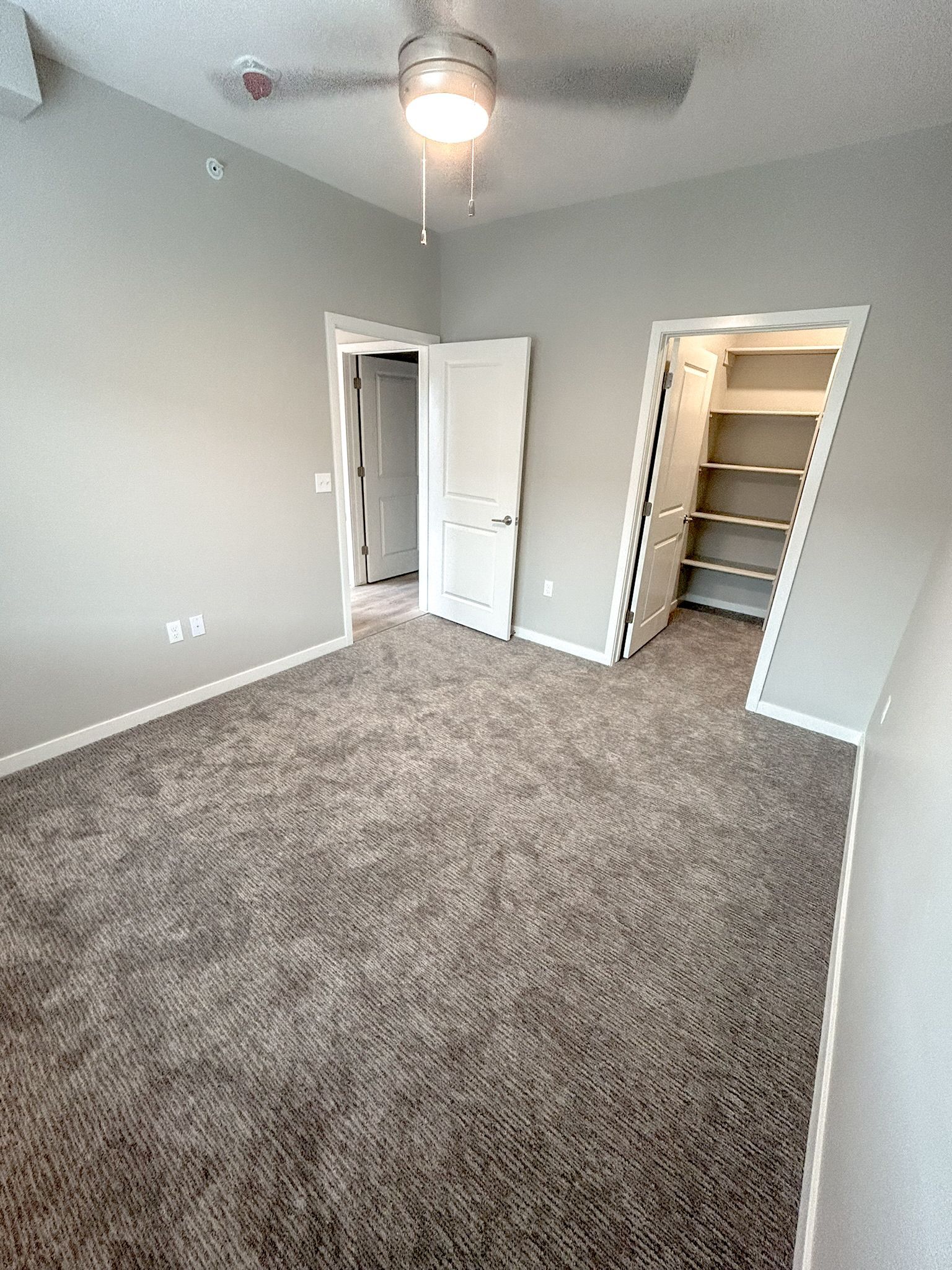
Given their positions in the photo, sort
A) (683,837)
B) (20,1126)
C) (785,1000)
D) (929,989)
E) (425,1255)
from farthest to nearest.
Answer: (683,837), (785,1000), (20,1126), (425,1255), (929,989)

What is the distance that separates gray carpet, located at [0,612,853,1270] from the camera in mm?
1021

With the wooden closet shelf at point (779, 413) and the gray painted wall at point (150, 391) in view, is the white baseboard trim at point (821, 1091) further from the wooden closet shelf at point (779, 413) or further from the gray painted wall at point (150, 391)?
the wooden closet shelf at point (779, 413)

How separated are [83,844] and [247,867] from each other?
634 millimetres

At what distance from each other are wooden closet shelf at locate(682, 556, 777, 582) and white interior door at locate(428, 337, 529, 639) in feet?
5.75

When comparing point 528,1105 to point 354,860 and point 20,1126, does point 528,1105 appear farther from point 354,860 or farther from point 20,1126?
point 20,1126

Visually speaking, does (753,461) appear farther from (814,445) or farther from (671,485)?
(814,445)

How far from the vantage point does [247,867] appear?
5.84 feet

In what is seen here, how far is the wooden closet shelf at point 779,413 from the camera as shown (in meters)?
3.78

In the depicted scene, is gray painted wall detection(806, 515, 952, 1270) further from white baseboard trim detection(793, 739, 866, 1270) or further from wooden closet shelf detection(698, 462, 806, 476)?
wooden closet shelf detection(698, 462, 806, 476)

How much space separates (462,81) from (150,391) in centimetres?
170

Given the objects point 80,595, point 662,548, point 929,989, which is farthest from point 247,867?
point 662,548

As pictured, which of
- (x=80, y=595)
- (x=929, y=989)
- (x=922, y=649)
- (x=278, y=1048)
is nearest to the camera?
(x=929, y=989)

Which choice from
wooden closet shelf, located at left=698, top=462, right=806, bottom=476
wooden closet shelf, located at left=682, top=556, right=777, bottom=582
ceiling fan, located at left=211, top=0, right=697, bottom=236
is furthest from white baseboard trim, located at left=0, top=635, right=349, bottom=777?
wooden closet shelf, located at left=698, top=462, right=806, bottom=476

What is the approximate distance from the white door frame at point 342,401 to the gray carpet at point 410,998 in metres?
1.32
